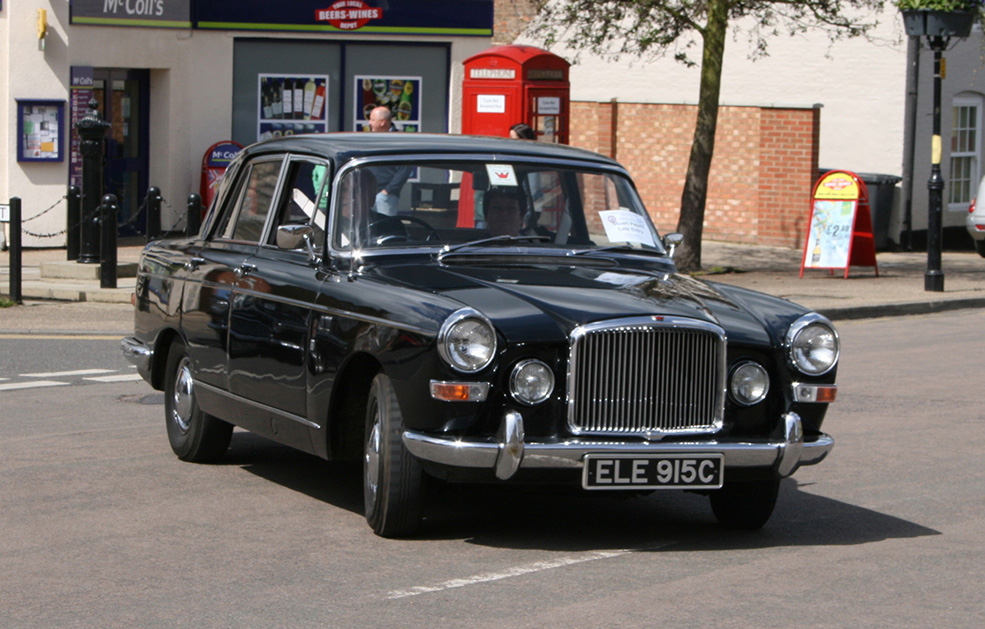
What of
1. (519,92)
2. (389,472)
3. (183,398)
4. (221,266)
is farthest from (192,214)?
(389,472)

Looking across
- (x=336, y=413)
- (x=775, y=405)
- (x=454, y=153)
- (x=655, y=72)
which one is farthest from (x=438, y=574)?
(x=655, y=72)

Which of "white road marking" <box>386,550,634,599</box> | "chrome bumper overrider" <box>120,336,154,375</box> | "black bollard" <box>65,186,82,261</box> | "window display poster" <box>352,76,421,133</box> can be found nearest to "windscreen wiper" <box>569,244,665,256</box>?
"white road marking" <box>386,550,634,599</box>

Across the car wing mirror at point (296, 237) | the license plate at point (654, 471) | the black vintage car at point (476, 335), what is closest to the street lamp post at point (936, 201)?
the black vintage car at point (476, 335)

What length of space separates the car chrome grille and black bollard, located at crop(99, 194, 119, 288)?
11410 mm

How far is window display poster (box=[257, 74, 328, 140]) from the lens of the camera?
2309 centimetres

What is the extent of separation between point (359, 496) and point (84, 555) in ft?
5.45

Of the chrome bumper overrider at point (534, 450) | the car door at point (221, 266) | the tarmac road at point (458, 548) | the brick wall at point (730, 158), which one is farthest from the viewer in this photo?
the brick wall at point (730, 158)

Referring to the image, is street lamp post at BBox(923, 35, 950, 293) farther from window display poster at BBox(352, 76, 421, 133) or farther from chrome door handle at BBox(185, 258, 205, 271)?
chrome door handle at BBox(185, 258, 205, 271)

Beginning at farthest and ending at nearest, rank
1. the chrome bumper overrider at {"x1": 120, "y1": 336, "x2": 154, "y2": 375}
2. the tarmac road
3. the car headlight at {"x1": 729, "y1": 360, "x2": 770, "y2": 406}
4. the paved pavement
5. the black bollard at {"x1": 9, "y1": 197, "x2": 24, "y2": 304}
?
the black bollard at {"x1": 9, "y1": 197, "x2": 24, "y2": 304} < the paved pavement < the chrome bumper overrider at {"x1": 120, "y1": 336, "x2": 154, "y2": 375} < the car headlight at {"x1": 729, "y1": 360, "x2": 770, "y2": 406} < the tarmac road

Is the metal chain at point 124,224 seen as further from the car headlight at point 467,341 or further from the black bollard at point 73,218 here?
the car headlight at point 467,341

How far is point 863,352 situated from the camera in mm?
14242

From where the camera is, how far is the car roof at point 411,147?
295 inches

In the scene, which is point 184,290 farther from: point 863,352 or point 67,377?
point 863,352

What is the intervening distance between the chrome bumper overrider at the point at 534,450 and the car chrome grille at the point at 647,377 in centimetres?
9
